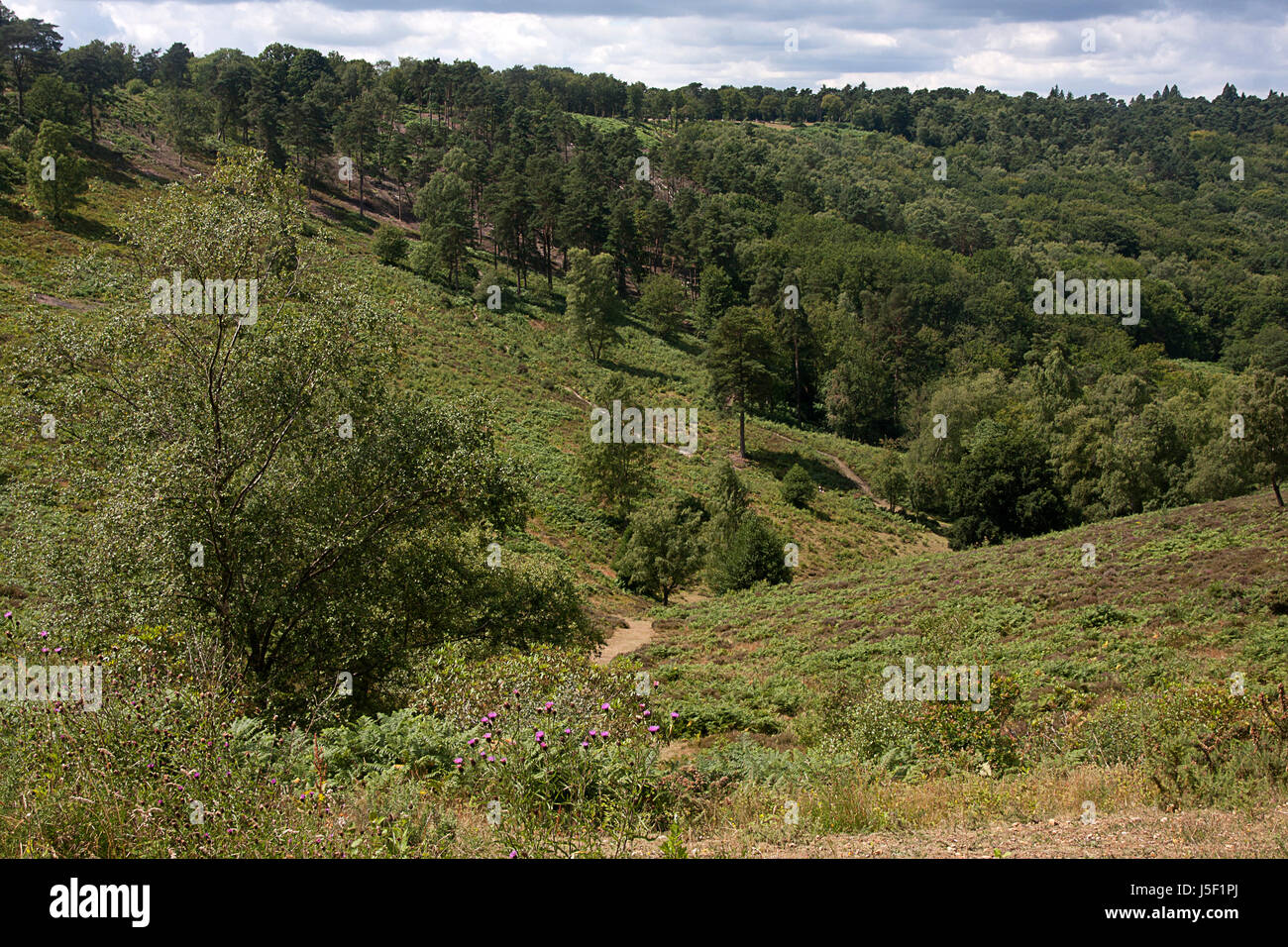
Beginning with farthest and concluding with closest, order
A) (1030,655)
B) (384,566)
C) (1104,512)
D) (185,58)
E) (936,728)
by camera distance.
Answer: (185,58)
(1104,512)
(1030,655)
(384,566)
(936,728)

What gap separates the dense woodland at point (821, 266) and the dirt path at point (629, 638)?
19.4 metres

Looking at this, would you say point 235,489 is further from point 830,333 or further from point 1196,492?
point 830,333

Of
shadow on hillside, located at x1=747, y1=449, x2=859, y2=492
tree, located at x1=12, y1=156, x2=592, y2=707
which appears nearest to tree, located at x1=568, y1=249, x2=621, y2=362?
shadow on hillside, located at x1=747, y1=449, x2=859, y2=492

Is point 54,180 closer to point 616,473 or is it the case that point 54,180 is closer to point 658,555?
point 616,473

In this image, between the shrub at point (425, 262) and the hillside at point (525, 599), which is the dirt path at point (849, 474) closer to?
the hillside at point (525, 599)

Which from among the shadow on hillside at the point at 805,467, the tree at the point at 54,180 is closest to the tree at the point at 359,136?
the tree at the point at 54,180

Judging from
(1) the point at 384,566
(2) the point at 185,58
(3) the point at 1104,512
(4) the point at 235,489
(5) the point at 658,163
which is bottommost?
(3) the point at 1104,512

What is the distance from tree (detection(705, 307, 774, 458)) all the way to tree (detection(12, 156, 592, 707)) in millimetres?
47223

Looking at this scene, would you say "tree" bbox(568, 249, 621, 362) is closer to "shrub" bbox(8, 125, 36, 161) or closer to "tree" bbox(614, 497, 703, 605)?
"tree" bbox(614, 497, 703, 605)

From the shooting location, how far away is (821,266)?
93.2m

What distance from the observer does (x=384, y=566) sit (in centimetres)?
1427

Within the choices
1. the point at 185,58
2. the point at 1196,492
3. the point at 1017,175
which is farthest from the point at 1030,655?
the point at 1017,175

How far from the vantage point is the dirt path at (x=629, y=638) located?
26.4 m
